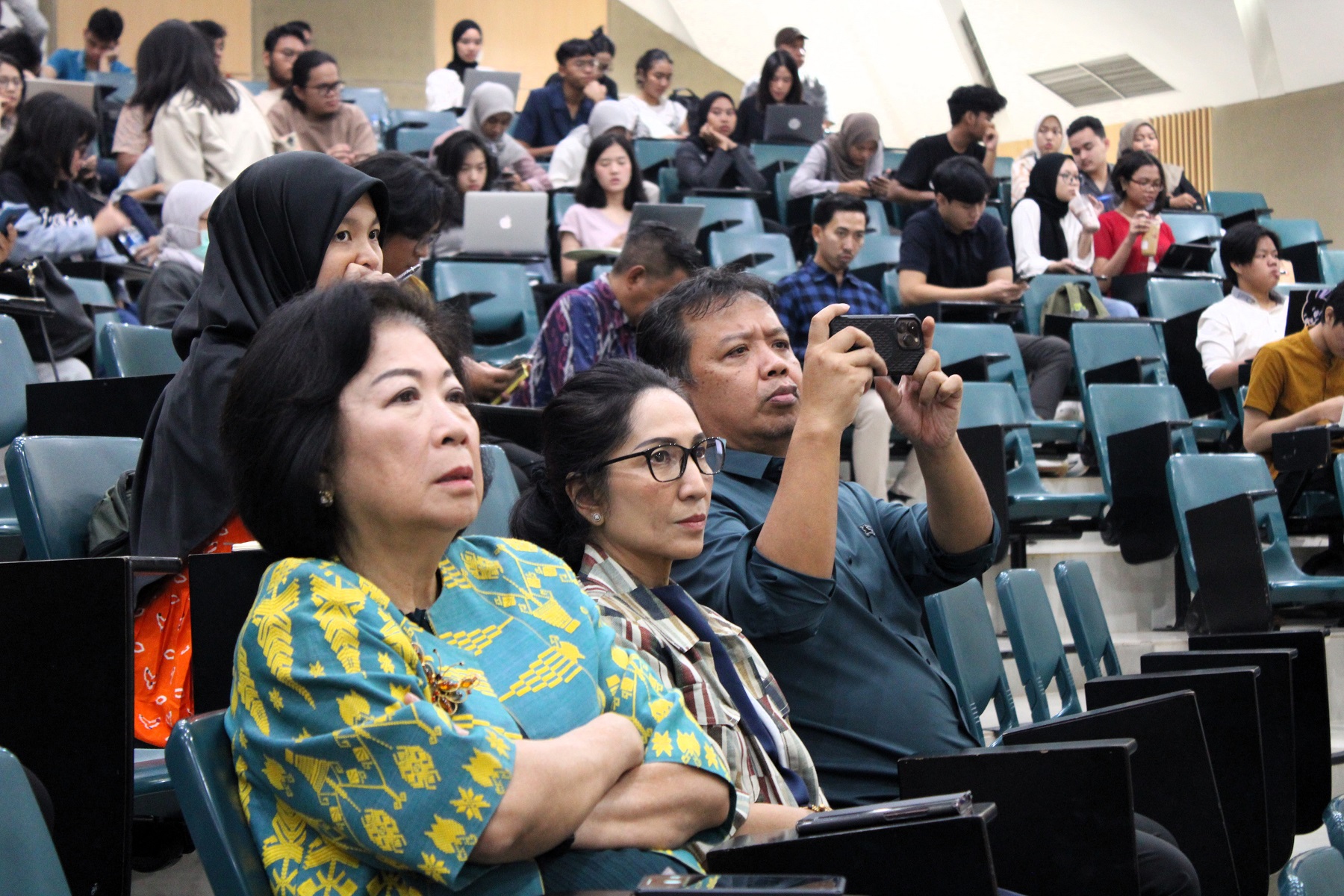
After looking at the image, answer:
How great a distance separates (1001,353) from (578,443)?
10.7ft

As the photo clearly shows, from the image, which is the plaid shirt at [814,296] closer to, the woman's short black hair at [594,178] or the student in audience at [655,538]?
the woman's short black hair at [594,178]

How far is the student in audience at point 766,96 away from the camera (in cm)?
788

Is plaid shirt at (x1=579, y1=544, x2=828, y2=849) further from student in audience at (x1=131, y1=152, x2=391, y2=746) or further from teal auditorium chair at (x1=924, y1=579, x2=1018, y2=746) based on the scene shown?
teal auditorium chair at (x1=924, y1=579, x2=1018, y2=746)

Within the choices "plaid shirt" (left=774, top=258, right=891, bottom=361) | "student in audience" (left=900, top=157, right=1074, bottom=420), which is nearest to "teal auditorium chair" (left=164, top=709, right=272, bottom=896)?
"plaid shirt" (left=774, top=258, right=891, bottom=361)

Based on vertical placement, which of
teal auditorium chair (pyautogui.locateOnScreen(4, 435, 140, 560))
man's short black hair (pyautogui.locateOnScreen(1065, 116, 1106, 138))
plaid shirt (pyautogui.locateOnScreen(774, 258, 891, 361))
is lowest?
teal auditorium chair (pyautogui.locateOnScreen(4, 435, 140, 560))

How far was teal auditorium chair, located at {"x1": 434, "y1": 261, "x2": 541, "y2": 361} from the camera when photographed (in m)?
5.08

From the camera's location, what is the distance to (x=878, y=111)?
11805 millimetres

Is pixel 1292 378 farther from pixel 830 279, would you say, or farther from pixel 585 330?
pixel 585 330

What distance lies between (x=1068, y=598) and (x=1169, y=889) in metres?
1.16

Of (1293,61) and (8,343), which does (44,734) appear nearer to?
(8,343)

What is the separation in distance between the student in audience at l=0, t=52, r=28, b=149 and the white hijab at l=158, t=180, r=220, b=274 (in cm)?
140

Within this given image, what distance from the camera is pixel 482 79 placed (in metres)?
8.20

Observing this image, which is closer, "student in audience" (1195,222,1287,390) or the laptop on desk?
"student in audience" (1195,222,1287,390)

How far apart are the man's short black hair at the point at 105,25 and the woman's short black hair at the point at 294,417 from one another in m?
8.20
